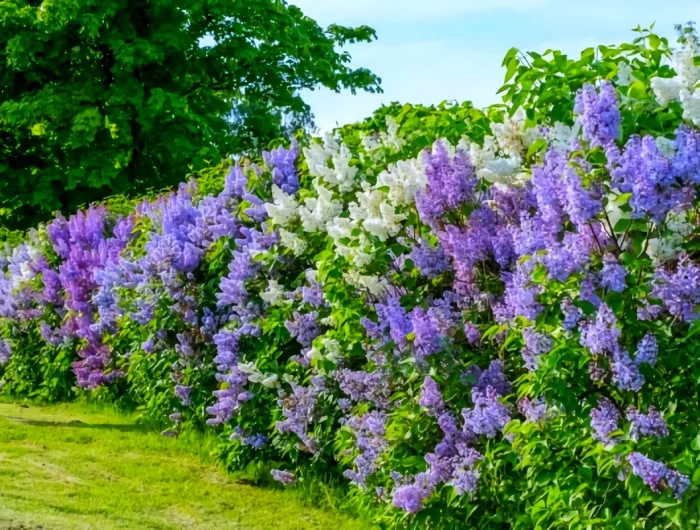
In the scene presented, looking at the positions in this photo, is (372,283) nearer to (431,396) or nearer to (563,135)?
(431,396)

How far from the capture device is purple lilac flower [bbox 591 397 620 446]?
4176mm

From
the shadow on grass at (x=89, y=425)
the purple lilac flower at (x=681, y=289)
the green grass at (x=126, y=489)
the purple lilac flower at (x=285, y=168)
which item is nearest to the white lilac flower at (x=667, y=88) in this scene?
the purple lilac flower at (x=681, y=289)

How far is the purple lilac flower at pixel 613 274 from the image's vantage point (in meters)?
4.04

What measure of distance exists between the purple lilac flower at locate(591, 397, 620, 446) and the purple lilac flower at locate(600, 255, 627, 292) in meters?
0.53

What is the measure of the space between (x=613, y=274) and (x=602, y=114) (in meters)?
0.65

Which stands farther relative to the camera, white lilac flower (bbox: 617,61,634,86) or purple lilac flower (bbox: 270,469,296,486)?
purple lilac flower (bbox: 270,469,296,486)

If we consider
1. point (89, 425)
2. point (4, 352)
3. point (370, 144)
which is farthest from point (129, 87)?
point (370, 144)

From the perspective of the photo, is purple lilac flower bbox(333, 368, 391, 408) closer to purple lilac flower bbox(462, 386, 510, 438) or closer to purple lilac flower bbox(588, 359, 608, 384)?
purple lilac flower bbox(462, 386, 510, 438)

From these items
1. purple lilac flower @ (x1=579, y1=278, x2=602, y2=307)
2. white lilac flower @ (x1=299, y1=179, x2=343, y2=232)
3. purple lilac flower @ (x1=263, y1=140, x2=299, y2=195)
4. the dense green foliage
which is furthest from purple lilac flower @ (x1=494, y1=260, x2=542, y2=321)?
the dense green foliage

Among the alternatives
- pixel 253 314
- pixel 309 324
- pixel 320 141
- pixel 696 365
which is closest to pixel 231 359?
pixel 253 314

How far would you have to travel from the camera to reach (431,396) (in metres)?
5.25

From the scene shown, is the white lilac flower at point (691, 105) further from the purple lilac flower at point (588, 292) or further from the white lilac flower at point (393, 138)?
the white lilac flower at point (393, 138)

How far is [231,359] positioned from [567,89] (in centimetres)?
392

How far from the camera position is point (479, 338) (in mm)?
5199
